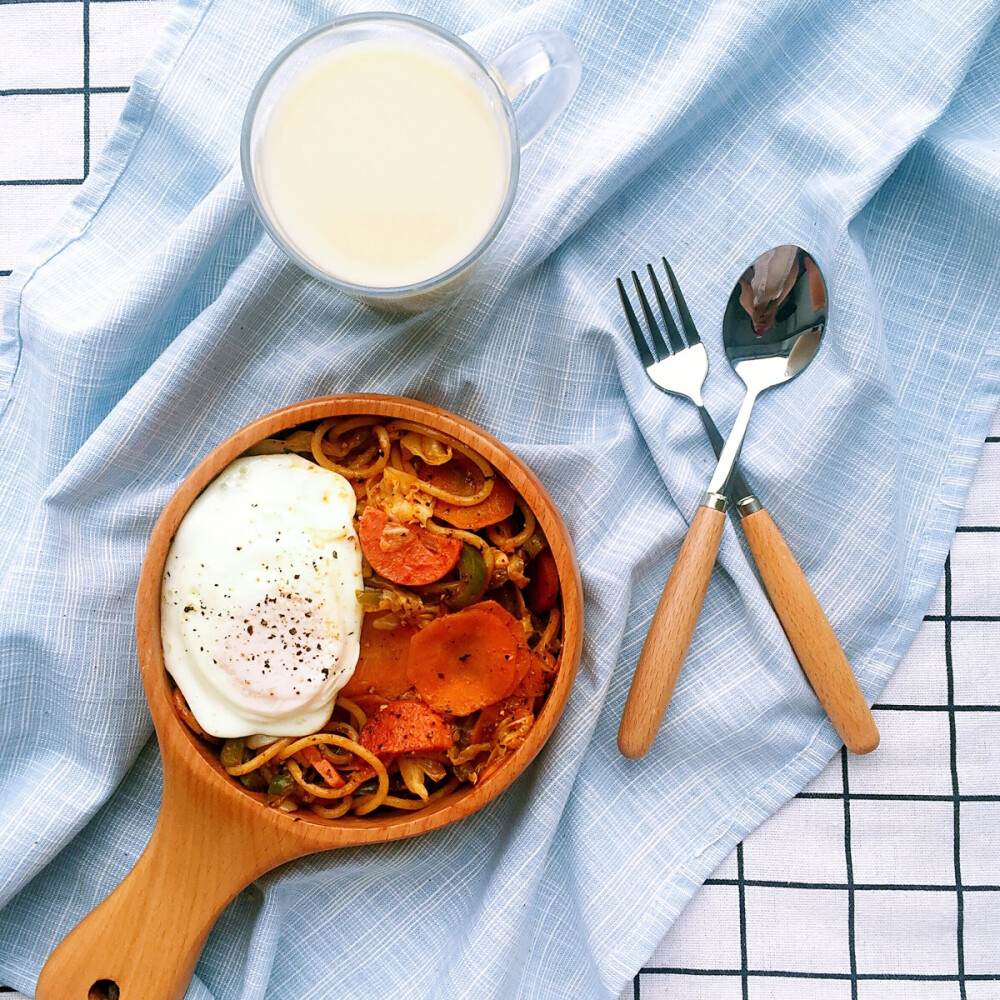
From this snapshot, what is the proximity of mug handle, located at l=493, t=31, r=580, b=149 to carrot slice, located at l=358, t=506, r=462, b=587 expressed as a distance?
23.9 inches

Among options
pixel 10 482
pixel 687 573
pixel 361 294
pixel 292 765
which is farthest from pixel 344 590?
pixel 10 482

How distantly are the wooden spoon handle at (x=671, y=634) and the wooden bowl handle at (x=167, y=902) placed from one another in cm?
56

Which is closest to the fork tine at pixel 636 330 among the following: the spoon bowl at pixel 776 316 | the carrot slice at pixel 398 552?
the spoon bowl at pixel 776 316

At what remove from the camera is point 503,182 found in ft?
4.78

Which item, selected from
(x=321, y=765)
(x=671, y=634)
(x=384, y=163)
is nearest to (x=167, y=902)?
(x=321, y=765)

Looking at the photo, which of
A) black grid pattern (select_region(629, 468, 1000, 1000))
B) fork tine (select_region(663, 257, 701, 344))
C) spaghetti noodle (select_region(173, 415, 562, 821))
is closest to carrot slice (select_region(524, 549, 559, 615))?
spaghetti noodle (select_region(173, 415, 562, 821))

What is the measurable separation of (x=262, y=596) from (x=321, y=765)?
0.29 m

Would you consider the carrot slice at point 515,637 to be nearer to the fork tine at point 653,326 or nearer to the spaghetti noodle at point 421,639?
the spaghetti noodle at point 421,639

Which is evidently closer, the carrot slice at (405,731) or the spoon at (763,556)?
the carrot slice at (405,731)

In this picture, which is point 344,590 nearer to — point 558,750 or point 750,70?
point 558,750

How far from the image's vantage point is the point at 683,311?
5.47 feet

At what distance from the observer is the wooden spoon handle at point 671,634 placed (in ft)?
5.28

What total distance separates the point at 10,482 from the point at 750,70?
144 cm

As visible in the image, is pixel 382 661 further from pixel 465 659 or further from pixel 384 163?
pixel 384 163
